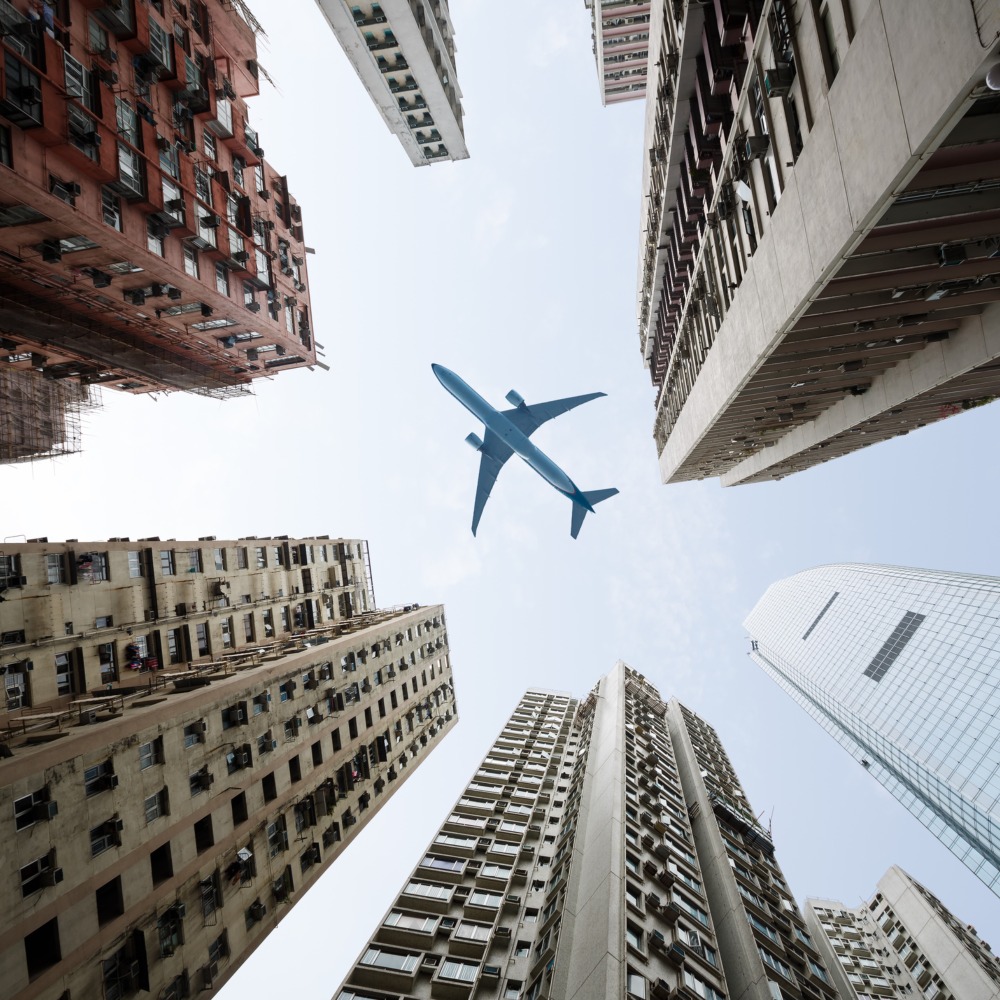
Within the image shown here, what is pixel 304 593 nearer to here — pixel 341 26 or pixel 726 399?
pixel 726 399

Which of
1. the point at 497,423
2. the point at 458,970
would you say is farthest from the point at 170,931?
the point at 497,423

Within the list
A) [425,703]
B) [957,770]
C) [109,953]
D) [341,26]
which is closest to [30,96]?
[109,953]

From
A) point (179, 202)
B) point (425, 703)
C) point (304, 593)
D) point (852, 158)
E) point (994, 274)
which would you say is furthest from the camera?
point (425, 703)

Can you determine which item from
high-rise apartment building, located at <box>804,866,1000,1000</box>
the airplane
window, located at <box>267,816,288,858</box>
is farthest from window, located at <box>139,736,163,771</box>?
high-rise apartment building, located at <box>804,866,1000,1000</box>

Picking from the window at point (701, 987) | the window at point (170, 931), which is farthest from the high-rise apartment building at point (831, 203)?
the window at point (170, 931)

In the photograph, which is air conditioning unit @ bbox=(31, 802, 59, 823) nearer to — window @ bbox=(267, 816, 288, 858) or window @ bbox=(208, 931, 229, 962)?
window @ bbox=(208, 931, 229, 962)

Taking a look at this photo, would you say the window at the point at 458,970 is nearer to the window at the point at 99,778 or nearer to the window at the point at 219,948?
the window at the point at 219,948
